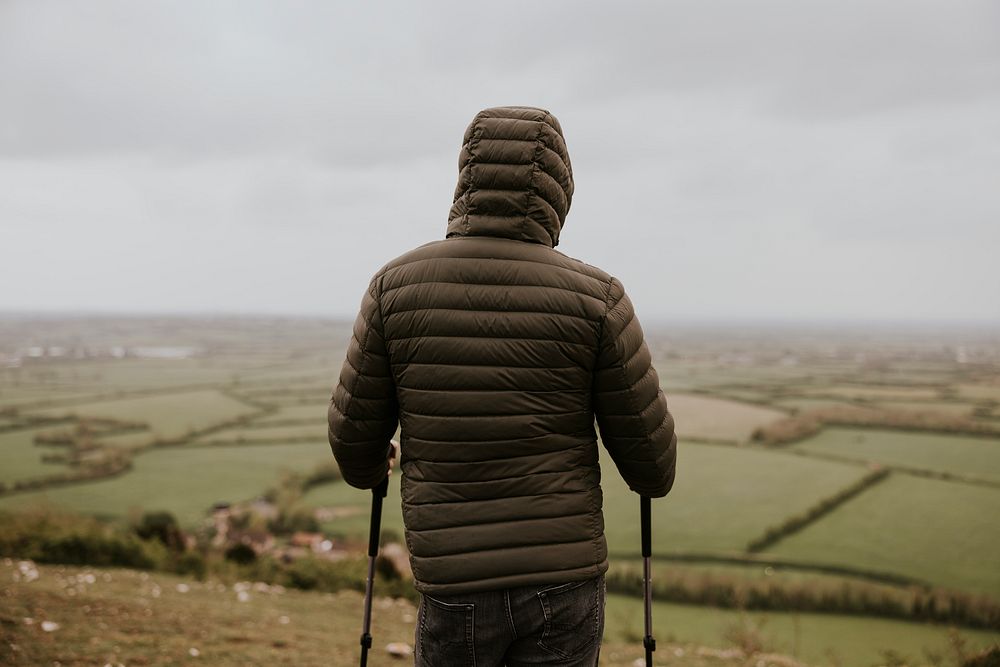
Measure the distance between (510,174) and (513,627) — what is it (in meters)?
1.37

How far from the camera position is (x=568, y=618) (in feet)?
6.03

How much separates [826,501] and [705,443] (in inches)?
303

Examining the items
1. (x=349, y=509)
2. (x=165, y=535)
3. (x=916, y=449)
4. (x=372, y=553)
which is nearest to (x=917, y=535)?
(x=916, y=449)

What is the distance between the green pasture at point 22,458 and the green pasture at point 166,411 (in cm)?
280

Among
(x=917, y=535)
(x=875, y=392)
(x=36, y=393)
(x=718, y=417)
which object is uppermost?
(x=875, y=392)

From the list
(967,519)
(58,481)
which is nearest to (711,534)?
(967,519)

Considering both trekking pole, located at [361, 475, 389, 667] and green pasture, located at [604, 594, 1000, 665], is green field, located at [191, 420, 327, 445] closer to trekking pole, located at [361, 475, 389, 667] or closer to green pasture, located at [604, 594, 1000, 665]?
green pasture, located at [604, 594, 1000, 665]

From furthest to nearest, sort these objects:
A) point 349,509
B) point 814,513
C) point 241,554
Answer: point 349,509 < point 814,513 < point 241,554

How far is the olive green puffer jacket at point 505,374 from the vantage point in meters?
1.80

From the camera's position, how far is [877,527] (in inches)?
615

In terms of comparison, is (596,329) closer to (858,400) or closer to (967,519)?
(967,519)

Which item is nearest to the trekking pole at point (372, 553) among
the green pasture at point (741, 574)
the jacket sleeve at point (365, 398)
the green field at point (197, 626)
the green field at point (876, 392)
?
the jacket sleeve at point (365, 398)

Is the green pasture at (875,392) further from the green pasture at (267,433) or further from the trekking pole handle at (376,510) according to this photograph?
the trekking pole handle at (376,510)

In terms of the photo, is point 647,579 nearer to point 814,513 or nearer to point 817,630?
point 817,630
